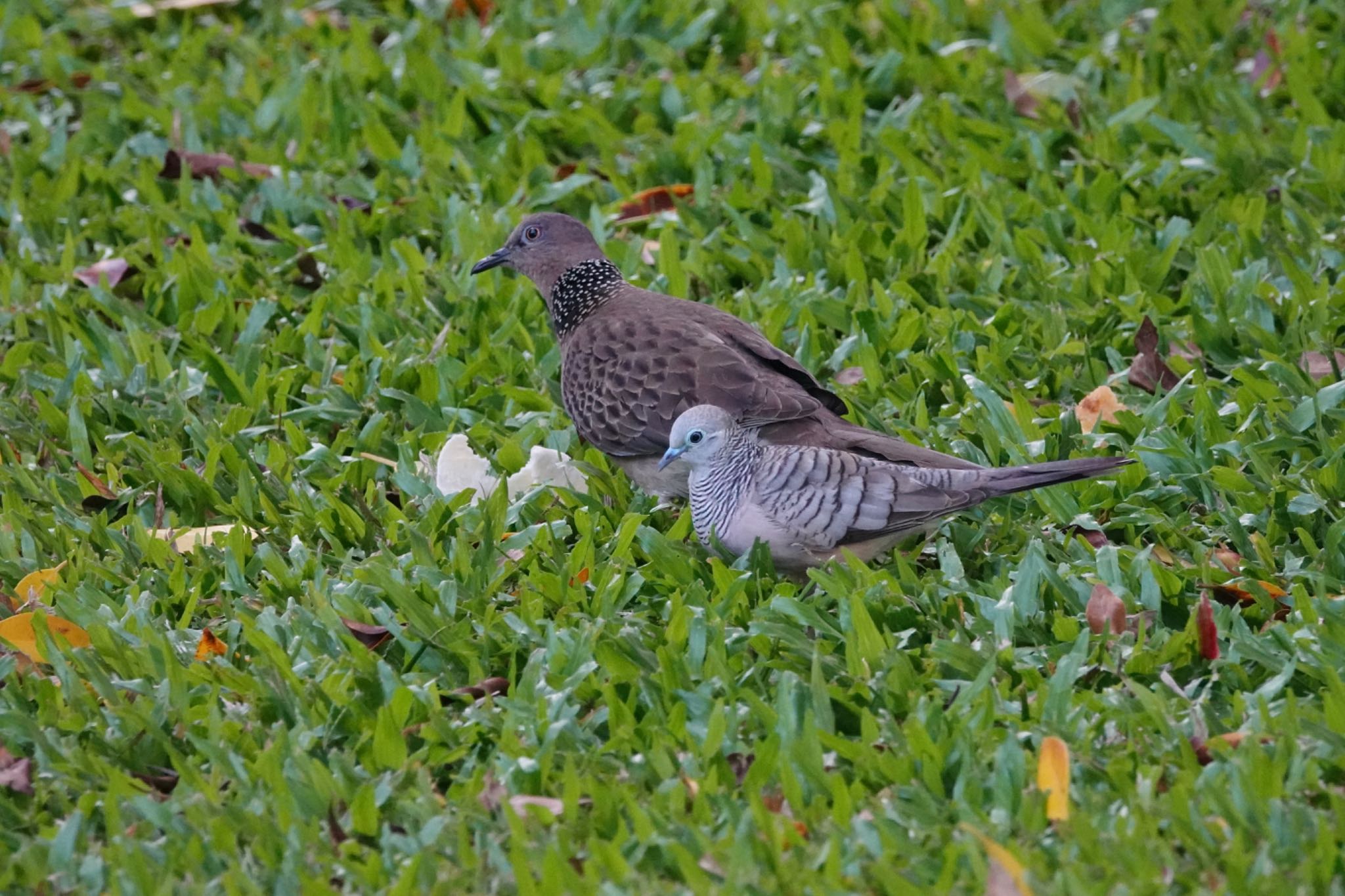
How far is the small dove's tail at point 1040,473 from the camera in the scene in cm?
424

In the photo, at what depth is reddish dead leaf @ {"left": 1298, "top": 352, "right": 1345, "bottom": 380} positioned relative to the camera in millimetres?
5324

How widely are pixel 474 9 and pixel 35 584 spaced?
5.04m

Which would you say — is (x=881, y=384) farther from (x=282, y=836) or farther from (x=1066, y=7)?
(x=1066, y=7)

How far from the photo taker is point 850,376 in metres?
5.77

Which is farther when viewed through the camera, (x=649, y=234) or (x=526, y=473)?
(x=649, y=234)

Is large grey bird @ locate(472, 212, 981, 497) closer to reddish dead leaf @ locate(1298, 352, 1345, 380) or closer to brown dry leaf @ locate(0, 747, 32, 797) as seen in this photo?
reddish dead leaf @ locate(1298, 352, 1345, 380)

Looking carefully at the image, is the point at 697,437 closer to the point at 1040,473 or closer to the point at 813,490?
the point at 813,490

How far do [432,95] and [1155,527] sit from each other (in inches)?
174

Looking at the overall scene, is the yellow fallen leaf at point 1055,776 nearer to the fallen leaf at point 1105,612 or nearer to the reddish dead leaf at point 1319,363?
the fallen leaf at point 1105,612

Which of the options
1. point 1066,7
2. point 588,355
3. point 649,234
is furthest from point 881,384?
point 1066,7

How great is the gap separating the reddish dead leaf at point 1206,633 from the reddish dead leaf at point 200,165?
472cm

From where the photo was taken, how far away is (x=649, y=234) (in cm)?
686

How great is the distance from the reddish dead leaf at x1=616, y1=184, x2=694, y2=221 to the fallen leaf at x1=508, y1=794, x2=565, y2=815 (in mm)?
3728

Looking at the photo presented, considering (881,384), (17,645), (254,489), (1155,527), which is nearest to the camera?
(17,645)
